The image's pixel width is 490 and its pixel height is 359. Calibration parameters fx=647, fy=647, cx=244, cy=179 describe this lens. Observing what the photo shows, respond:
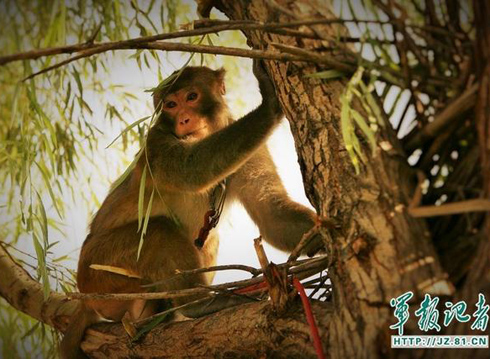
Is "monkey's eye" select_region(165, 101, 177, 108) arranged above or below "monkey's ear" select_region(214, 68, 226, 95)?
below

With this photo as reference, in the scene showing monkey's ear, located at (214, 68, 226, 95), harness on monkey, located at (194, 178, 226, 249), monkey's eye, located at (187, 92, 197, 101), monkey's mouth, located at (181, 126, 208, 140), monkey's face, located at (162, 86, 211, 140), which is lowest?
harness on monkey, located at (194, 178, 226, 249)

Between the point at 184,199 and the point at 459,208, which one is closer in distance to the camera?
the point at 459,208

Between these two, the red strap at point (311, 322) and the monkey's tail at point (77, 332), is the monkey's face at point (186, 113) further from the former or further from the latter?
the red strap at point (311, 322)

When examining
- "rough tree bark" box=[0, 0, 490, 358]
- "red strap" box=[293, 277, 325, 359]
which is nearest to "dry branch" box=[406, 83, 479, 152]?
"rough tree bark" box=[0, 0, 490, 358]

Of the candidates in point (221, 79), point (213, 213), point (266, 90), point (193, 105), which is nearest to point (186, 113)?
point (193, 105)

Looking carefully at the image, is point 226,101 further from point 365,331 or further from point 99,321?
point 365,331

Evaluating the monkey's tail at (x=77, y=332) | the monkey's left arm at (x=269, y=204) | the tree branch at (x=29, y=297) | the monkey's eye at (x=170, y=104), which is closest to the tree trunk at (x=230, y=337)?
the monkey's tail at (x=77, y=332)

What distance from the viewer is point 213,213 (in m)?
3.13

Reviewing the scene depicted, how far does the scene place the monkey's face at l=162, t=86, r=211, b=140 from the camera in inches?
132

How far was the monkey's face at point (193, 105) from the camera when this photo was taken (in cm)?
336

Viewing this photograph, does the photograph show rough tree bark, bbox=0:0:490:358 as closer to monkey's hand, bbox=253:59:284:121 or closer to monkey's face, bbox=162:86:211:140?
monkey's hand, bbox=253:59:284:121

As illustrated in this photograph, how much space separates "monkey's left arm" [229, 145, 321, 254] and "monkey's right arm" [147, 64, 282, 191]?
46cm

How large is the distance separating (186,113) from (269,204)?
65cm

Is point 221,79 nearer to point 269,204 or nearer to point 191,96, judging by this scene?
point 191,96
